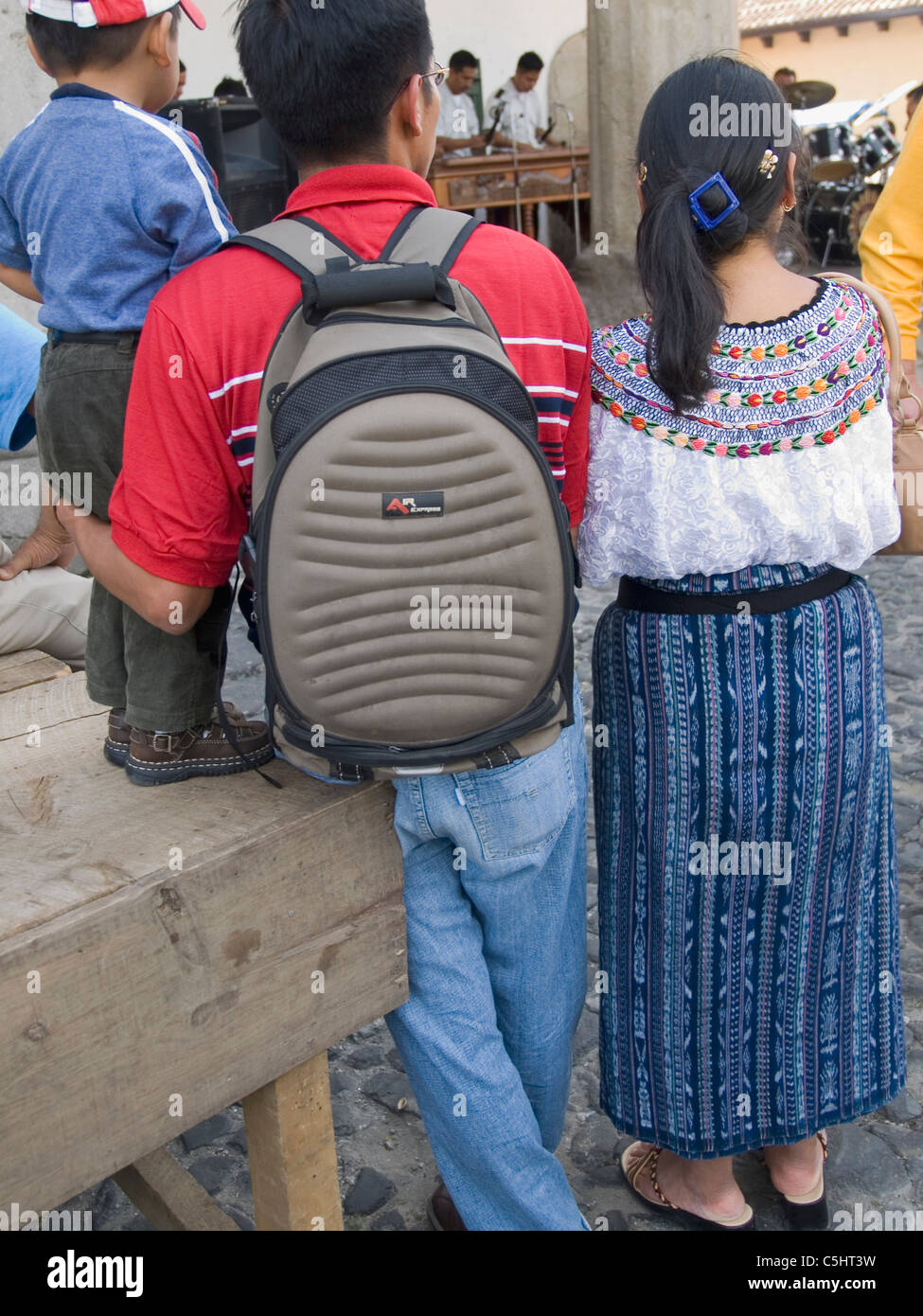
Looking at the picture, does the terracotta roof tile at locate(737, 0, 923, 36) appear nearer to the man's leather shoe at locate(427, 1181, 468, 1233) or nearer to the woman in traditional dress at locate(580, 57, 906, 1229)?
the woman in traditional dress at locate(580, 57, 906, 1229)

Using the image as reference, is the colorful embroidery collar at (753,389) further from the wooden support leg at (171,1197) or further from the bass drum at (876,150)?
the bass drum at (876,150)

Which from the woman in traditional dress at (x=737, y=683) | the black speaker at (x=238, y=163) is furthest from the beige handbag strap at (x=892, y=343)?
the black speaker at (x=238, y=163)

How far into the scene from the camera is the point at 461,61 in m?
12.6

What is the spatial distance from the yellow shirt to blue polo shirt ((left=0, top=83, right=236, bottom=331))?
1790mm

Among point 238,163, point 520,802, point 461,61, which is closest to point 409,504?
point 520,802

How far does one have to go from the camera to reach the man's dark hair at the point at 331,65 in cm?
146

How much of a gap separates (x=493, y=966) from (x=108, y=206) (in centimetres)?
120

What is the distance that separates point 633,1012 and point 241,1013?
2.67 feet

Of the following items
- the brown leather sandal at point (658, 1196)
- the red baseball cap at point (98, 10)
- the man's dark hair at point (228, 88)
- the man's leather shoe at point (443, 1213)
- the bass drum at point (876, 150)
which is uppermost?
the red baseball cap at point (98, 10)

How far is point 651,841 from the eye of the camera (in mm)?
2088

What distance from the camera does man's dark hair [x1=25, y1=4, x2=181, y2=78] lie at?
181 cm

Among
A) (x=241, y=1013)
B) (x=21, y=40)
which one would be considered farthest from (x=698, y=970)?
(x=21, y=40)

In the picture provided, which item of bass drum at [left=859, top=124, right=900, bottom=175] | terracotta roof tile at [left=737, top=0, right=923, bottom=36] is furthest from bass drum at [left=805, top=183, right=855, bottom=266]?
terracotta roof tile at [left=737, top=0, right=923, bottom=36]

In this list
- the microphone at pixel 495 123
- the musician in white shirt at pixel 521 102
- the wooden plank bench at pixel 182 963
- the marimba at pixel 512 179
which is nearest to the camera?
the wooden plank bench at pixel 182 963
